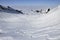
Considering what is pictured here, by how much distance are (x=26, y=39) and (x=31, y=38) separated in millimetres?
202

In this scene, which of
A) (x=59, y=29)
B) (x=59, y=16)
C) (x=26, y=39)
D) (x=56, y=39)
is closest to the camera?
(x=56, y=39)

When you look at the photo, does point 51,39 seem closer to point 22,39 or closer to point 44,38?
point 44,38

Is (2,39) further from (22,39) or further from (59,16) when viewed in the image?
(59,16)

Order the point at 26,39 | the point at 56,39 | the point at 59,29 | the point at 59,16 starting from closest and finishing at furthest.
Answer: the point at 56,39 → the point at 26,39 → the point at 59,29 → the point at 59,16

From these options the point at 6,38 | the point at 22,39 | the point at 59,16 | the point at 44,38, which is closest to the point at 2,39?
the point at 6,38

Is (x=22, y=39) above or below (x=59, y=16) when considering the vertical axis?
below

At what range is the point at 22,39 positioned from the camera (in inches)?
172

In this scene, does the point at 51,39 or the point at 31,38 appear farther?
the point at 31,38

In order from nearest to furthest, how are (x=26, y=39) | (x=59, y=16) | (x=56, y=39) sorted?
(x=56, y=39), (x=26, y=39), (x=59, y=16)

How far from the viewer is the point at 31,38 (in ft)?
14.7

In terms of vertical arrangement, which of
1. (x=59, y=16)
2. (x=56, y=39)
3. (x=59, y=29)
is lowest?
(x=56, y=39)

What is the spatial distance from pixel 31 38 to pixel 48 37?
0.56 metres

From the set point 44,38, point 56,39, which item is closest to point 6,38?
point 44,38

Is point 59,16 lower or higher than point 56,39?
higher
